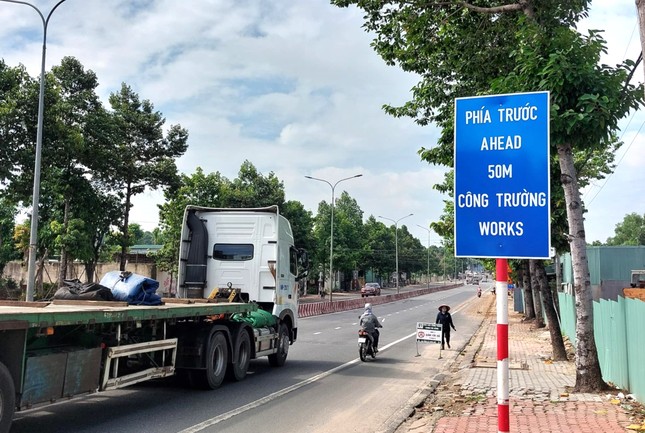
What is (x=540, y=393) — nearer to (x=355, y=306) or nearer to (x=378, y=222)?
(x=355, y=306)

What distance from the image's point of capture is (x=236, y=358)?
35.4ft

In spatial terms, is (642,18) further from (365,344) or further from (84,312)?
(365,344)

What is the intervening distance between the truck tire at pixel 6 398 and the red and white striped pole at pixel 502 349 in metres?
4.50

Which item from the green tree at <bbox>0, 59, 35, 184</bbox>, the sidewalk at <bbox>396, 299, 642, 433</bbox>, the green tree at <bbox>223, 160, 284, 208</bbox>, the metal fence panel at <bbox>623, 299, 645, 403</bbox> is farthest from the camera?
the green tree at <bbox>223, 160, 284, 208</bbox>

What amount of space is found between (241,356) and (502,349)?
307 inches

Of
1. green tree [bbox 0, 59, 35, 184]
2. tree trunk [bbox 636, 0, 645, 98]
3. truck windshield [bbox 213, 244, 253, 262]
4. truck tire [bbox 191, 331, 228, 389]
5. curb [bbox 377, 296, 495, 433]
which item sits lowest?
curb [bbox 377, 296, 495, 433]

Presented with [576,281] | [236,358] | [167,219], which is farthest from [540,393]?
[167,219]

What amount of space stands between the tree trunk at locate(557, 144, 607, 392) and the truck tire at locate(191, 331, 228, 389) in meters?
6.03

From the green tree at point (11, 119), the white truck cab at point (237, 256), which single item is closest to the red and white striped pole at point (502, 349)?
the white truck cab at point (237, 256)

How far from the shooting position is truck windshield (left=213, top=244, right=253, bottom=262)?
1238cm

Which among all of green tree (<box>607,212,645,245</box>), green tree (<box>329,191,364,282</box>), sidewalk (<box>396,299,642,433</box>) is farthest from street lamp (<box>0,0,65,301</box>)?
green tree (<box>607,212,645,245</box>)

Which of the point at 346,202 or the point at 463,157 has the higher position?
the point at 346,202

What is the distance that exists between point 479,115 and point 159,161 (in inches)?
1453

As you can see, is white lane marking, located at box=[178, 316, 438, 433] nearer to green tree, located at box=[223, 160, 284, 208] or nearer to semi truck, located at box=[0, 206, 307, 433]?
semi truck, located at box=[0, 206, 307, 433]
